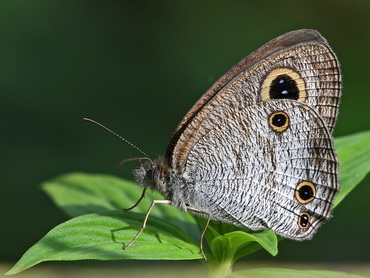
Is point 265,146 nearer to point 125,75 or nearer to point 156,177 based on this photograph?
point 156,177

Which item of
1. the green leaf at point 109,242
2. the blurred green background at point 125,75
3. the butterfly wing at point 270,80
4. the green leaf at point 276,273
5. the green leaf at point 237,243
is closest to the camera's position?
the green leaf at point 109,242

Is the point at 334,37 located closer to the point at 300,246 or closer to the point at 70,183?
the point at 300,246

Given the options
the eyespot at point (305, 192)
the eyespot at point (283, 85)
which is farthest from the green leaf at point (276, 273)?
the eyespot at point (283, 85)

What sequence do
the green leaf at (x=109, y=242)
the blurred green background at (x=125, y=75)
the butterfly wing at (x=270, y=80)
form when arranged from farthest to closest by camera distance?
the blurred green background at (x=125, y=75), the butterfly wing at (x=270, y=80), the green leaf at (x=109, y=242)

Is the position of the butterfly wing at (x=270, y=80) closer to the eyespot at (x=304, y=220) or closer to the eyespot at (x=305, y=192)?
the eyespot at (x=305, y=192)

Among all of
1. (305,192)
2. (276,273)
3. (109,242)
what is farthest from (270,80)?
(109,242)

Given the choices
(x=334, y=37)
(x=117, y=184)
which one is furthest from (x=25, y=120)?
(x=334, y=37)

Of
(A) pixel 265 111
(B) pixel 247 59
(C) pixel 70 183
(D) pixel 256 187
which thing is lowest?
(C) pixel 70 183
